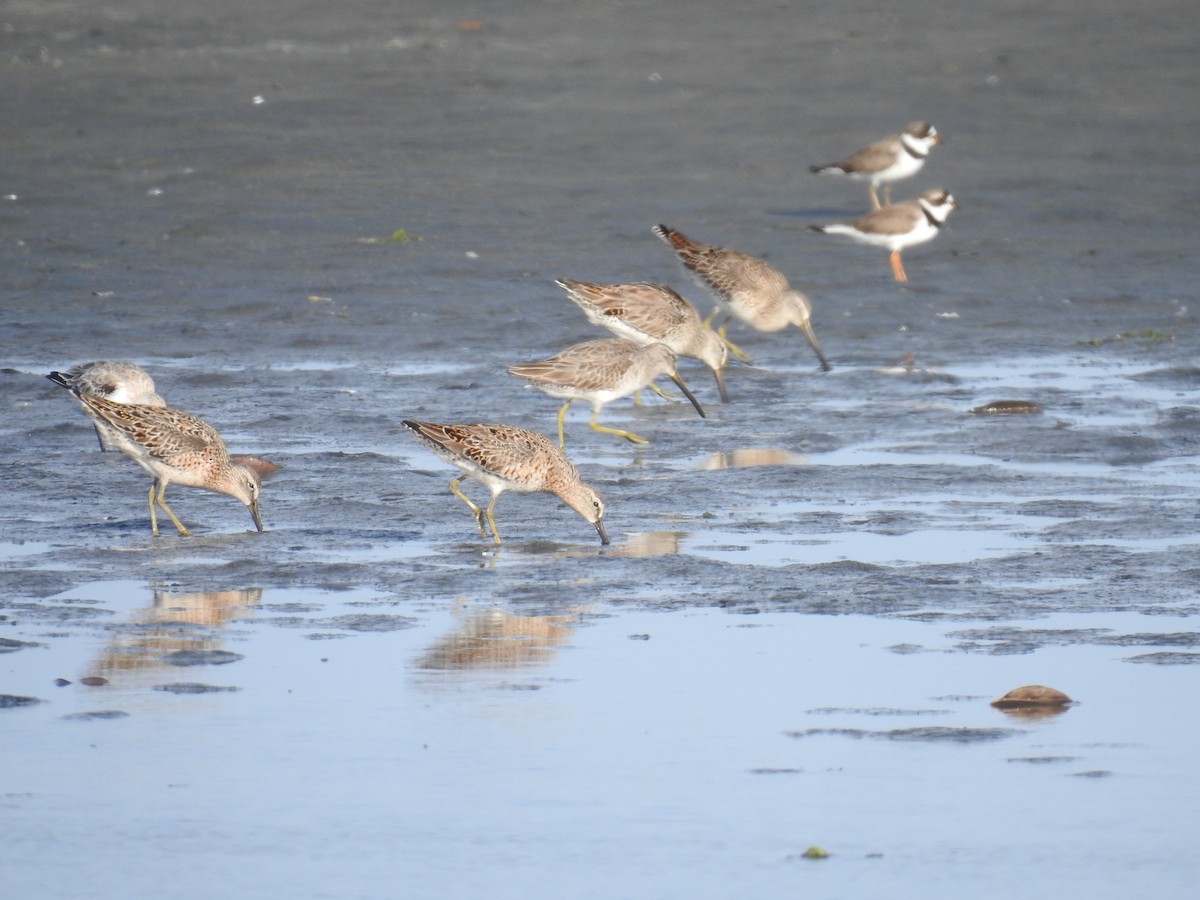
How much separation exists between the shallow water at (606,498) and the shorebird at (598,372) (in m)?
0.37

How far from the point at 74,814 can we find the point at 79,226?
13.8 m

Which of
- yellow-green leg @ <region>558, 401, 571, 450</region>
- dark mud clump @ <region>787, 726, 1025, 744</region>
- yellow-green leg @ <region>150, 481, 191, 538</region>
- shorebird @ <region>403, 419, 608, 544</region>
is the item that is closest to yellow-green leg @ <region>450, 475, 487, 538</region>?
shorebird @ <region>403, 419, 608, 544</region>

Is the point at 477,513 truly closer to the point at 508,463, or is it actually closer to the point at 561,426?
the point at 508,463

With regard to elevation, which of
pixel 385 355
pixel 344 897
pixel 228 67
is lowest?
pixel 344 897

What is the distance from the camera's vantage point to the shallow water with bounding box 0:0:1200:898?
625 centimetres

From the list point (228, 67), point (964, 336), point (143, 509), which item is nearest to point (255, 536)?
point (143, 509)

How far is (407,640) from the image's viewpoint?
8.16 meters

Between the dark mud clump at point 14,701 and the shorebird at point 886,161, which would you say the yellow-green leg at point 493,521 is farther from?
the shorebird at point 886,161

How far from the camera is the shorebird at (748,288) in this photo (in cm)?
1602

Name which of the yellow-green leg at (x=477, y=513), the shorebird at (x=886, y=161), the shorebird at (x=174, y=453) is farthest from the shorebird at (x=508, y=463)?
the shorebird at (x=886, y=161)

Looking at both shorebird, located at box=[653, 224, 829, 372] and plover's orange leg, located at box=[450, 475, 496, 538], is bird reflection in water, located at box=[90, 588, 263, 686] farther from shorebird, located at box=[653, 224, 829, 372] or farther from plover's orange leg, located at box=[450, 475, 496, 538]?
shorebird, located at box=[653, 224, 829, 372]

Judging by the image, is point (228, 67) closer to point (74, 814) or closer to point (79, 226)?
point (79, 226)

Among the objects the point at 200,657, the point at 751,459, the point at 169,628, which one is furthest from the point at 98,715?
the point at 751,459

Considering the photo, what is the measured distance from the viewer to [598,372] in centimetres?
1336
